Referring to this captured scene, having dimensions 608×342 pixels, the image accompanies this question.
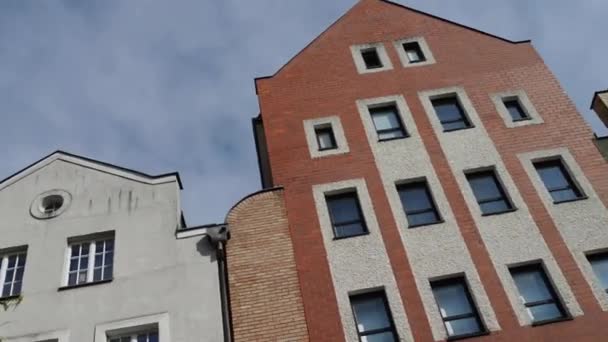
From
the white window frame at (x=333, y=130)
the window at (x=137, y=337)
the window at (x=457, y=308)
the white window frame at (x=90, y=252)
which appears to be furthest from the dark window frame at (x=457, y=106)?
the white window frame at (x=90, y=252)

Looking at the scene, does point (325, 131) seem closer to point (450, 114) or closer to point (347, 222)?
point (347, 222)

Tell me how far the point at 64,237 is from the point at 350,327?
9.32m

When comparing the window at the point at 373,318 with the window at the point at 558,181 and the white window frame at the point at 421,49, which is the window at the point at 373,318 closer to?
the window at the point at 558,181

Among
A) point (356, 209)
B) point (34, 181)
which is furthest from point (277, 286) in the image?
point (34, 181)

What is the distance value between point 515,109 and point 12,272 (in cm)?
1796

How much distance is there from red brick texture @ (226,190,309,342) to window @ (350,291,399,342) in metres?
1.55

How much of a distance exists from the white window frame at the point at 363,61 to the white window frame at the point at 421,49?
1.80 ft

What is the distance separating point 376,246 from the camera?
18.6 metres

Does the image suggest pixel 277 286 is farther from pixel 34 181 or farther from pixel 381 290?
pixel 34 181

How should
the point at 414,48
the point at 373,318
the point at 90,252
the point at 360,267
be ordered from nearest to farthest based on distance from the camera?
the point at 373,318 < the point at 360,267 < the point at 90,252 < the point at 414,48

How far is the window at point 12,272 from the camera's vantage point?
60.5 feet

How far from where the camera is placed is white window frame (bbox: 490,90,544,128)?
22062mm

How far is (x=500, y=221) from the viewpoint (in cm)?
1902

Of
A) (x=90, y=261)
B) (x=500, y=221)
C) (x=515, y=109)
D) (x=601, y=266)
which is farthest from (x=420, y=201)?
(x=90, y=261)
